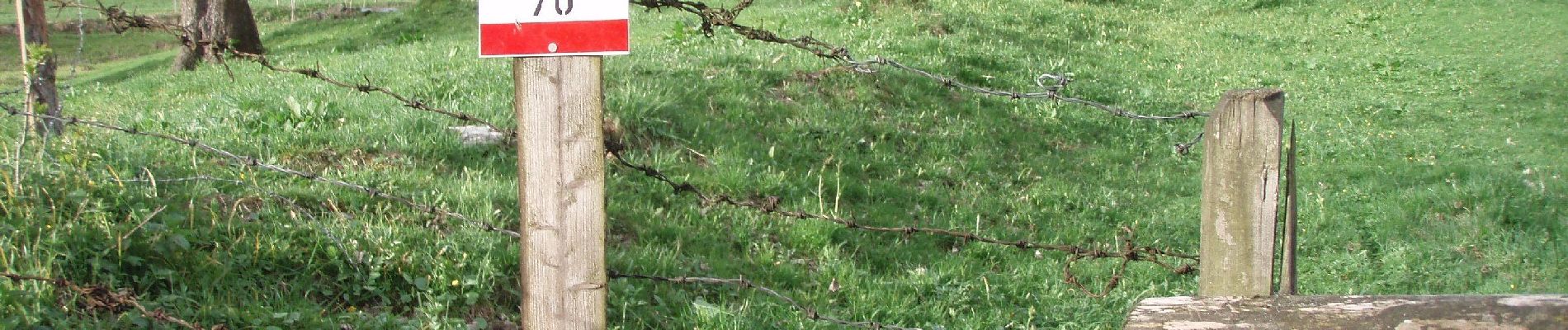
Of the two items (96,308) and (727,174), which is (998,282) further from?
(96,308)

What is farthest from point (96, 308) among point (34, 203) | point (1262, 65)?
point (1262, 65)

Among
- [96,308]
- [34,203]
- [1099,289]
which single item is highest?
[34,203]

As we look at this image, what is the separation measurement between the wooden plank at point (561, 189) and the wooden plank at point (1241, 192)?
4.92 feet

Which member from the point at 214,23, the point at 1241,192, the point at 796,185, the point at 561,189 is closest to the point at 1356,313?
the point at 1241,192

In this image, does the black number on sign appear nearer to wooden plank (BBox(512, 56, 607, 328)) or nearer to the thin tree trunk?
wooden plank (BBox(512, 56, 607, 328))

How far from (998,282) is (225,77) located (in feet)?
27.2

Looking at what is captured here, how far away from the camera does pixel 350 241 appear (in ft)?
13.9

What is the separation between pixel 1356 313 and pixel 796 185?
13.7 ft

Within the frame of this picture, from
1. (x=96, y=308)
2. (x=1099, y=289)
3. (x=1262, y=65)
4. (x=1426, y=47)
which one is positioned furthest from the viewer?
(x=1426, y=47)

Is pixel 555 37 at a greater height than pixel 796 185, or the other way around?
pixel 555 37

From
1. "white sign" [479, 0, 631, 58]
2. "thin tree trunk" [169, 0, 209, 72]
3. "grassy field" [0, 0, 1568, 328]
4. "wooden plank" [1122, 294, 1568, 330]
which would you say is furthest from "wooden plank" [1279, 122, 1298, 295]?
"thin tree trunk" [169, 0, 209, 72]

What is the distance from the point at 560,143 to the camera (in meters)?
2.80

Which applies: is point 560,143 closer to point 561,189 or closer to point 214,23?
point 561,189

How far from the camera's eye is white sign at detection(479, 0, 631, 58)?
8.55 ft
